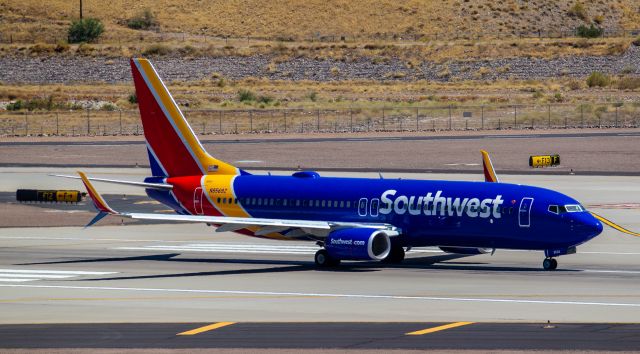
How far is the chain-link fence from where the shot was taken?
149125 mm

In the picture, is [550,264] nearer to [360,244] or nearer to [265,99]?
[360,244]

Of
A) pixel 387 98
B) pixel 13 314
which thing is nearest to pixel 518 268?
pixel 13 314

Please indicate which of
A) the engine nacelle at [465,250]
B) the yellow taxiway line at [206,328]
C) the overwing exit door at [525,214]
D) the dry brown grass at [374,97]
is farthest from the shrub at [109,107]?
the yellow taxiway line at [206,328]

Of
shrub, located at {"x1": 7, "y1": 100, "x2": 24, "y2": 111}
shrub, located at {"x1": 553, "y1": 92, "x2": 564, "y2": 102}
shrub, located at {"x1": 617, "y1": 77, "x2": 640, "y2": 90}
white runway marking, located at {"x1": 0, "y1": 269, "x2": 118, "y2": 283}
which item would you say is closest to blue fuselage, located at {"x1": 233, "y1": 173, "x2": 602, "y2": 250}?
white runway marking, located at {"x1": 0, "y1": 269, "x2": 118, "y2": 283}

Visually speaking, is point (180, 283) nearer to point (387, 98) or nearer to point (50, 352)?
point (50, 352)

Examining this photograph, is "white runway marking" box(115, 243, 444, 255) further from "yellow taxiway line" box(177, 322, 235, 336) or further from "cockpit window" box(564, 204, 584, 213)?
"yellow taxiway line" box(177, 322, 235, 336)

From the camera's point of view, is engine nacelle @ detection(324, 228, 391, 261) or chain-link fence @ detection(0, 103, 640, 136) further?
chain-link fence @ detection(0, 103, 640, 136)

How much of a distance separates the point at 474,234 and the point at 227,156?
67656 millimetres

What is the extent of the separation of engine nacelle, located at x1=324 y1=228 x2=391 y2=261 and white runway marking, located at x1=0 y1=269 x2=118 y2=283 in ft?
29.8

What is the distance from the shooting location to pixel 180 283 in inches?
1885

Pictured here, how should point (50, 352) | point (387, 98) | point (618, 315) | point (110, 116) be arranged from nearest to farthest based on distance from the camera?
point (50, 352)
point (618, 315)
point (110, 116)
point (387, 98)

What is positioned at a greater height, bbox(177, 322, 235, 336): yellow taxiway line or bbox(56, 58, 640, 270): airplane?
bbox(56, 58, 640, 270): airplane

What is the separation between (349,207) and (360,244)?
3107 millimetres

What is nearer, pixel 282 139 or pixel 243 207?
pixel 243 207
